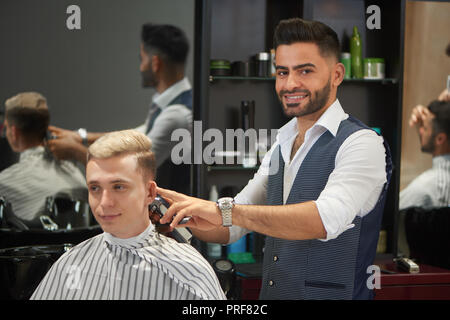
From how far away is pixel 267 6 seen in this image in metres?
3.30

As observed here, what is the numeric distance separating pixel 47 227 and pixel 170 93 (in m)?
0.94

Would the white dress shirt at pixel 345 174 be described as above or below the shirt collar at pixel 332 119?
below

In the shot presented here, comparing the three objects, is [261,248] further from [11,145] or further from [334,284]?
[11,145]

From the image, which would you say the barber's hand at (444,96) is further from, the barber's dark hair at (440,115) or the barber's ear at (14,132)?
the barber's ear at (14,132)

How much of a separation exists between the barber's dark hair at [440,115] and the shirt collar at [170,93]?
5.44ft

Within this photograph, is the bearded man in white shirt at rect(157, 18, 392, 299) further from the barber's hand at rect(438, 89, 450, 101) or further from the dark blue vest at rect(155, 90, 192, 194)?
the barber's hand at rect(438, 89, 450, 101)

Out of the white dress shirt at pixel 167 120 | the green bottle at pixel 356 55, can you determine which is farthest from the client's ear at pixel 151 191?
the green bottle at pixel 356 55

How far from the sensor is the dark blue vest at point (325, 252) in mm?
1943

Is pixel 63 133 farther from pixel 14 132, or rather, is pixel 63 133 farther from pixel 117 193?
pixel 117 193

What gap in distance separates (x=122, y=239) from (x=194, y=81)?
1.34m

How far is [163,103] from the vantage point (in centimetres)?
290
